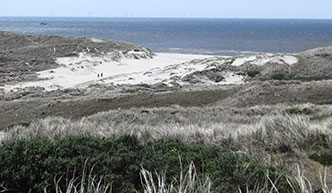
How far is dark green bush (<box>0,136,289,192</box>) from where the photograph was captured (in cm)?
481

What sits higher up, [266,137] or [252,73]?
[266,137]

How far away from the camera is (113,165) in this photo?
17.2ft

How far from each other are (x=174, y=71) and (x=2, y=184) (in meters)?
33.7

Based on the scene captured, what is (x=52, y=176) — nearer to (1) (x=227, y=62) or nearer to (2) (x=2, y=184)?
(2) (x=2, y=184)

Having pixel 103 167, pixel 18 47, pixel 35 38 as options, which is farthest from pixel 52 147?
pixel 35 38

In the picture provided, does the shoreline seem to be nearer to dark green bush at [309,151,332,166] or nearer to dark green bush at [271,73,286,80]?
dark green bush at [271,73,286,80]

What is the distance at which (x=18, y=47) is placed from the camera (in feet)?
208

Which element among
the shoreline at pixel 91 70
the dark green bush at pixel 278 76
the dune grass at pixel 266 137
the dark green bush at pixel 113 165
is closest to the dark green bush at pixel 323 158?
the dune grass at pixel 266 137

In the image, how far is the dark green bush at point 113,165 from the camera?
4.81m

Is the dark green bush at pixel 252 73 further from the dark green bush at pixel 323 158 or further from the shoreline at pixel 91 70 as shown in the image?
the dark green bush at pixel 323 158

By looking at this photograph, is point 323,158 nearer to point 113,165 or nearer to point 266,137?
point 266,137

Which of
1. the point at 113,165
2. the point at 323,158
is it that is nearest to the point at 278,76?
the point at 323,158

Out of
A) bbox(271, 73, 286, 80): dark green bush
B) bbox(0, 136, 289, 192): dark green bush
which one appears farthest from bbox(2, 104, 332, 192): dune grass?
bbox(271, 73, 286, 80): dark green bush

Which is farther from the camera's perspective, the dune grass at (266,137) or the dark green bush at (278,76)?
the dark green bush at (278,76)
